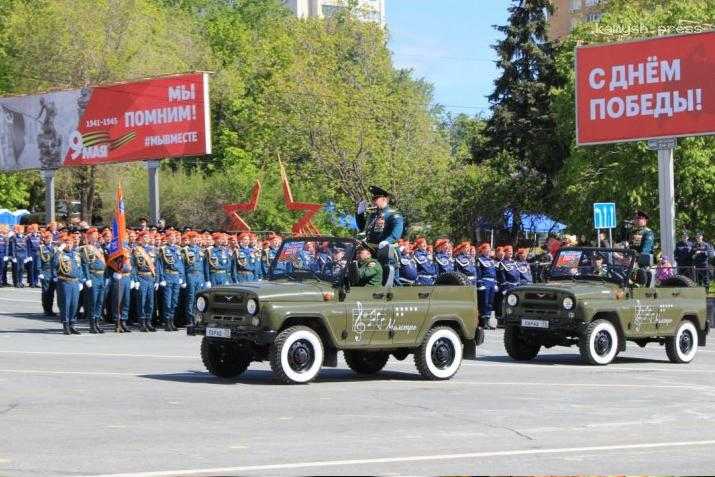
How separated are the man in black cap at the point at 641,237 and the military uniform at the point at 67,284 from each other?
32.3ft

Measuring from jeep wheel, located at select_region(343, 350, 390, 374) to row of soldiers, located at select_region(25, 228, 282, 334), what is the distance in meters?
8.10

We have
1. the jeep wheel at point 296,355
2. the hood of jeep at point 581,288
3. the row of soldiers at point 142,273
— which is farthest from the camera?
the row of soldiers at point 142,273

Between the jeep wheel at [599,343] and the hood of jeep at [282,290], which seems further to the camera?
the jeep wheel at [599,343]

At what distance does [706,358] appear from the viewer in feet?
76.2

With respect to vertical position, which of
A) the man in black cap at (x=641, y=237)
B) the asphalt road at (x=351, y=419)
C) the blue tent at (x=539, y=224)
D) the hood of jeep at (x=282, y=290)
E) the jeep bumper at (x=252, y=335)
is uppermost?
the blue tent at (x=539, y=224)

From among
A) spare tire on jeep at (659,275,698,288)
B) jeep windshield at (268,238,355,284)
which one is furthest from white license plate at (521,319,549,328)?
jeep windshield at (268,238,355,284)

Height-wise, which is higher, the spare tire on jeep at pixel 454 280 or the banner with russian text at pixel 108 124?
the banner with russian text at pixel 108 124

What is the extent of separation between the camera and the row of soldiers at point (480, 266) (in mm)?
29531

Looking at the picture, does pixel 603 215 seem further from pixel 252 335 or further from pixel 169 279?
pixel 252 335

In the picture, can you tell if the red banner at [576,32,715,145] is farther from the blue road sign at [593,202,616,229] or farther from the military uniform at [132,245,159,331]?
the military uniform at [132,245,159,331]

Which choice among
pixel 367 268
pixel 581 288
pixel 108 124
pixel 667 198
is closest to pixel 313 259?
pixel 367 268

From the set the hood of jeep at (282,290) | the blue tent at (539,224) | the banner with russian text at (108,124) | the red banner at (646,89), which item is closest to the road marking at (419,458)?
the hood of jeep at (282,290)

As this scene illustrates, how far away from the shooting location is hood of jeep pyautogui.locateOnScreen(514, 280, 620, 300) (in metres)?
20.5

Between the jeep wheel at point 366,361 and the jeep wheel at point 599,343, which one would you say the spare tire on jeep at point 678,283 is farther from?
the jeep wheel at point 366,361
